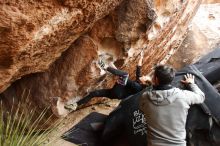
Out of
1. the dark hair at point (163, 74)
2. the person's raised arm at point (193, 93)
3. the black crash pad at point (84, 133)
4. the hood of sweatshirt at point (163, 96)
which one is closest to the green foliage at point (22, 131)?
the black crash pad at point (84, 133)

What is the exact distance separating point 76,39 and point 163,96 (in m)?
1.43

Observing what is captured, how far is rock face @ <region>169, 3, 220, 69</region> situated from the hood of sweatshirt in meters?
4.34

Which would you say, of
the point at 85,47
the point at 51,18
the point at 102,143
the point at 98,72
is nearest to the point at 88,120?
the point at 102,143

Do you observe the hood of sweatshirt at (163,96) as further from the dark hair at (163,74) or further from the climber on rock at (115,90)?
the climber on rock at (115,90)

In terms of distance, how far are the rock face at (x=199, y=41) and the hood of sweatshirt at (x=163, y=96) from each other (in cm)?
434

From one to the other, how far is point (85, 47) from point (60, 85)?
0.64 meters

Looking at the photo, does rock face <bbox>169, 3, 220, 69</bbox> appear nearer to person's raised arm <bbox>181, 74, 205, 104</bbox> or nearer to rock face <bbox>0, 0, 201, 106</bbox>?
rock face <bbox>0, 0, 201, 106</bbox>

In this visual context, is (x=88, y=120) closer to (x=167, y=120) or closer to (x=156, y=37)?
(x=156, y=37)

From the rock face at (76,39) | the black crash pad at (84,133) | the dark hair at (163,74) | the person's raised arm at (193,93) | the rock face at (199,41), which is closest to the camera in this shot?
the rock face at (76,39)

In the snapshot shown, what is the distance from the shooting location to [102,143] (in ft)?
17.8

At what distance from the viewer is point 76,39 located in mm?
4871

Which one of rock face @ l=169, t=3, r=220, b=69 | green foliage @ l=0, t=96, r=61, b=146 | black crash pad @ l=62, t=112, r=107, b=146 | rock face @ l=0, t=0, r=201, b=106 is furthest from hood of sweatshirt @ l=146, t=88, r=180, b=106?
rock face @ l=169, t=3, r=220, b=69

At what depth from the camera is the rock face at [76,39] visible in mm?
3541

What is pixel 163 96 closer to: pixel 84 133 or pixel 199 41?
pixel 84 133
